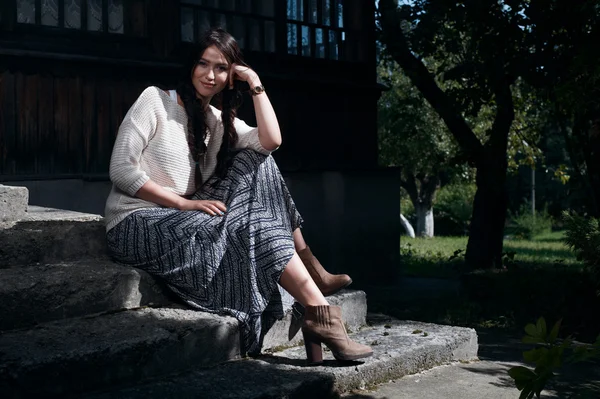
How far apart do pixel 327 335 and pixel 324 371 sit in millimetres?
169

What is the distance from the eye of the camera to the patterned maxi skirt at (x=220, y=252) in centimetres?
379

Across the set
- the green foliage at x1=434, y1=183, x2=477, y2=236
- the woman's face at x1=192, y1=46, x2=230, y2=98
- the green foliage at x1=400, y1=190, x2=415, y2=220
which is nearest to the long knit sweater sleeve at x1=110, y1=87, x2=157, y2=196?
the woman's face at x1=192, y1=46, x2=230, y2=98

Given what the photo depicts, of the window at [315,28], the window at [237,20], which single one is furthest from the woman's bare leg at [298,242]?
the window at [315,28]

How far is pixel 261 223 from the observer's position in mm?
3830

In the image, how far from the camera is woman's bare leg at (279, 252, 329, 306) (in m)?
3.76

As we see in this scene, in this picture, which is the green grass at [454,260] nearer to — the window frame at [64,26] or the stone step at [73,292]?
the window frame at [64,26]

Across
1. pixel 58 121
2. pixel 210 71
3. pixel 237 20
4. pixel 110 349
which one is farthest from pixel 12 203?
pixel 237 20

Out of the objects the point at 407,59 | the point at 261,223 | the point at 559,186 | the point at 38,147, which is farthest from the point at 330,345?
the point at 559,186

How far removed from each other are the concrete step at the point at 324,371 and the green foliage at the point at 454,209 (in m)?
27.4

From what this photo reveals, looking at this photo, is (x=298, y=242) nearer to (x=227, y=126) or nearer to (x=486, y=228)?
(x=227, y=126)

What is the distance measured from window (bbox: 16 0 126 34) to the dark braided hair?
14.5 feet

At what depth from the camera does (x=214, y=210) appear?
12.7ft

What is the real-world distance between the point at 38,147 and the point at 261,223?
5016mm

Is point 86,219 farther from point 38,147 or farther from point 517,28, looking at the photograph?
point 517,28
